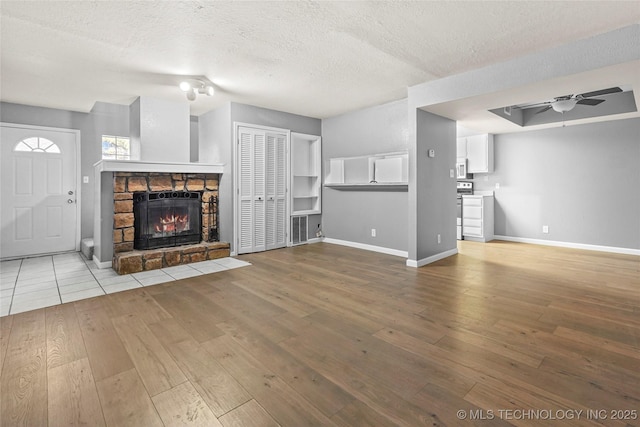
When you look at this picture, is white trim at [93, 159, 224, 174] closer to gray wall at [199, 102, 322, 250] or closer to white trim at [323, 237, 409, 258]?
gray wall at [199, 102, 322, 250]

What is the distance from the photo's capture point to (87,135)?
5676 mm

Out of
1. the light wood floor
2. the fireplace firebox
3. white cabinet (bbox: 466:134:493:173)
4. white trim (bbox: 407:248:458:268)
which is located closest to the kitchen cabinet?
white cabinet (bbox: 466:134:493:173)

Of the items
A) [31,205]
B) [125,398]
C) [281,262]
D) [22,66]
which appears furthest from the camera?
[31,205]

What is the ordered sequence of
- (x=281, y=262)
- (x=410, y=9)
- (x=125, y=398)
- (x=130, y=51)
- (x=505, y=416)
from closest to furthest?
(x=505, y=416), (x=125, y=398), (x=410, y=9), (x=130, y=51), (x=281, y=262)

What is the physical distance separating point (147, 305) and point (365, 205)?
12.3ft

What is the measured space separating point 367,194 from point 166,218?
3.25 meters

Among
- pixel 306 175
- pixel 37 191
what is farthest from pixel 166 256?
pixel 306 175

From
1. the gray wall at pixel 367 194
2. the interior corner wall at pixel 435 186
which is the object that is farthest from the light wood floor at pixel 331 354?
the gray wall at pixel 367 194

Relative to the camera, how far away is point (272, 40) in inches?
120

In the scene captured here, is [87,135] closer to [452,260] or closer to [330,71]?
[330,71]

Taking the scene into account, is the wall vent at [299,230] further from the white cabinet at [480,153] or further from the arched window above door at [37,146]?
the arched window above door at [37,146]

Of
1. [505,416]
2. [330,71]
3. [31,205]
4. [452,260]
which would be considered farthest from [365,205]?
[31,205]

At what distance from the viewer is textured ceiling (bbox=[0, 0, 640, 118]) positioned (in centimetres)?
253

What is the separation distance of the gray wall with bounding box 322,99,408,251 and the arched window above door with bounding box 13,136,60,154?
464 centimetres
